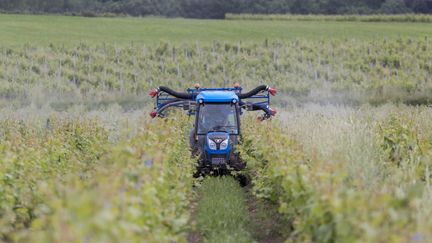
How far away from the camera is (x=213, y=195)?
44.2 feet

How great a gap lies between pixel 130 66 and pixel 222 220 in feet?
99.4

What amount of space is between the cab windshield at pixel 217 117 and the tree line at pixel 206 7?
49.1 meters

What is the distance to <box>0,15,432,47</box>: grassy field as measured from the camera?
1829 inches

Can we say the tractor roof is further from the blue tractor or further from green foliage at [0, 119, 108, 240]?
green foliage at [0, 119, 108, 240]

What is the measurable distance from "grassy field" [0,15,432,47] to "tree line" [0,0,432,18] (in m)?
9.65

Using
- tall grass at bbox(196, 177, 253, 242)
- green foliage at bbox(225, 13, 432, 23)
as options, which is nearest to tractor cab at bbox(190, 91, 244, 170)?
tall grass at bbox(196, 177, 253, 242)

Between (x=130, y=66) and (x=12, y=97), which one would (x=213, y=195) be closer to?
(x=12, y=97)

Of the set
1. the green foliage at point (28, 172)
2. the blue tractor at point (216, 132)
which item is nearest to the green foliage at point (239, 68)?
the blue tractor at point (216, 132)

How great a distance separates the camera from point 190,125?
66.2ft

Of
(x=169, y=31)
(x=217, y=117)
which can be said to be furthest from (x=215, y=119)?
(x=169, y=31)

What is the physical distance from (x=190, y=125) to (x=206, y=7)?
1856 inches

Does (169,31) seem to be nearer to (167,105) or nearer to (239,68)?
(239,68)

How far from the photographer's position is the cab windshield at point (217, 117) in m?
16.4

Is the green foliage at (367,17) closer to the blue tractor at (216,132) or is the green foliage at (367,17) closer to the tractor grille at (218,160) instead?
the blue tractor at (216,132)
